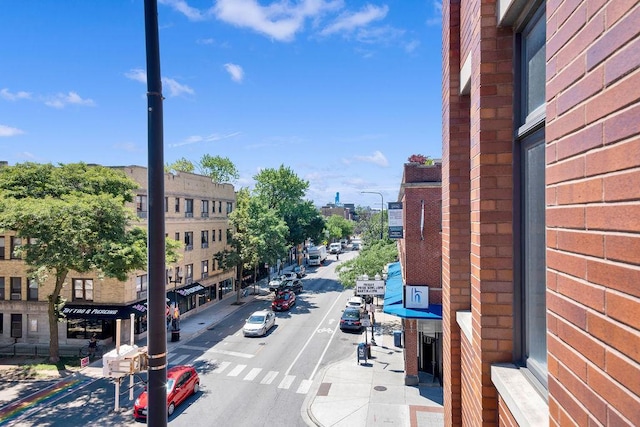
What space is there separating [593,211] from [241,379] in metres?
20.7

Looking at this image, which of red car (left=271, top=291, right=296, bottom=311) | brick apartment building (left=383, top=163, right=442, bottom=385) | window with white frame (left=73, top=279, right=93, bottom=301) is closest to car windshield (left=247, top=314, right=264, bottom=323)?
red car (left=271, top=291, right=296, bottom=311)

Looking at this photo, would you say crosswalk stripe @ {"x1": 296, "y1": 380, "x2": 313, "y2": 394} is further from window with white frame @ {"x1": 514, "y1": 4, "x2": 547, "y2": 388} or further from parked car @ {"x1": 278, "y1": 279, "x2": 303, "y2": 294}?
parked car @ {"x1": 278, "y1": 279, "x2": 303, "y2": 294}

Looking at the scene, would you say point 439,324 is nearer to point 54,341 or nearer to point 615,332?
point 615,332

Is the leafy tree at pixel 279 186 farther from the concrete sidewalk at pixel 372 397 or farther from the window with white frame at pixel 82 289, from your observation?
the concrete sidewalk at pixel 372 397

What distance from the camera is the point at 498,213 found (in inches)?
128

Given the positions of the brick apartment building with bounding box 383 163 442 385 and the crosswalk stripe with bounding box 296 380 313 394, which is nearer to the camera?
the brick apartment building with bounding box 383 163 442 385

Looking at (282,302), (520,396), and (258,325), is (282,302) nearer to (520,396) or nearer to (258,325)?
(258,325)

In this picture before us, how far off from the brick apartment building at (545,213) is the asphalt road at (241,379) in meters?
11.2

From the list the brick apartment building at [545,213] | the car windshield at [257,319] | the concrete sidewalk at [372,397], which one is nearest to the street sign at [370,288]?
the concrete sidewalk at [372,397]

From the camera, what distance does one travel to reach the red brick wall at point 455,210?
16.5ft

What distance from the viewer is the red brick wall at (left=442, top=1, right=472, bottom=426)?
504 cm

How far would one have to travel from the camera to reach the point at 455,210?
501cm

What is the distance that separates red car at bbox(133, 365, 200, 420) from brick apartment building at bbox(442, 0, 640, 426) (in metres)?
14.2

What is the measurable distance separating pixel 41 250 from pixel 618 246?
23.9 m
